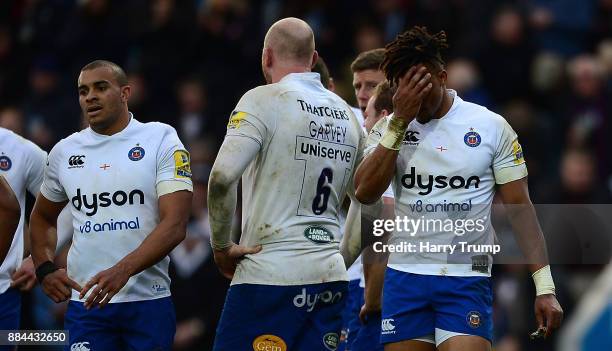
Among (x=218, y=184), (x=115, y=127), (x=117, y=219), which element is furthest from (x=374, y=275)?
(x=115, y=127)

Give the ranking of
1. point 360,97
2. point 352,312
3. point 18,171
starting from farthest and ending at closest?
point 360,97
point 352,312
point 18,171

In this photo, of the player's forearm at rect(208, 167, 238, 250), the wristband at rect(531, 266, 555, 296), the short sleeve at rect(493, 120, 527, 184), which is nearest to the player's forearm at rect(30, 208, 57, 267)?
the player's forearm at rect(208, 167, 238, 250)

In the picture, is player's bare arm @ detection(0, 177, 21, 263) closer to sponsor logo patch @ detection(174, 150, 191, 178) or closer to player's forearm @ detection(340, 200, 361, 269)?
sponsor logo patch @ detection(174, 150, 191, 178)

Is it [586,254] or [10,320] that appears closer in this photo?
[10,320]

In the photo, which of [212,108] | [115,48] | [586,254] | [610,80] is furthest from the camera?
[115,48]

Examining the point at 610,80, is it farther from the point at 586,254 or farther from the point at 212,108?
the point at 212,108

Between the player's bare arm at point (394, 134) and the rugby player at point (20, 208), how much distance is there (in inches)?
96.6

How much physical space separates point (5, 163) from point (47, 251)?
0.89 metres

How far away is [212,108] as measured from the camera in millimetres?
13844

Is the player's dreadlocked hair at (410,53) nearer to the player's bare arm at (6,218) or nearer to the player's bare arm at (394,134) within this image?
the player's bare arm at (394,134)

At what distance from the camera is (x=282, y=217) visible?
6105 mm

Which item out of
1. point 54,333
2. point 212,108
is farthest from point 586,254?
point 212,108

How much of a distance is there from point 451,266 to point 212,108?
8.11 metres

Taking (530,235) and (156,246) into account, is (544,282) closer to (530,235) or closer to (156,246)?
(530,235)
